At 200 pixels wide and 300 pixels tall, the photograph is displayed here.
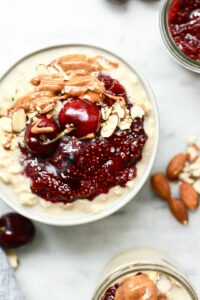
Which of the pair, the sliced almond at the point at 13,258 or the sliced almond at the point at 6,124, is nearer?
the sliced almond at the point at 6,124

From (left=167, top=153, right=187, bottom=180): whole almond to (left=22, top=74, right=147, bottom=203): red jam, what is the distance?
7.0 inches

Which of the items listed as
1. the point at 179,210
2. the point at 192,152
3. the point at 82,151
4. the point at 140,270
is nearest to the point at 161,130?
the point at 192,152

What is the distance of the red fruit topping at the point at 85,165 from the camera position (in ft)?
4.97

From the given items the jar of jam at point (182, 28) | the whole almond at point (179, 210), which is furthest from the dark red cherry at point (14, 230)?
the jar of jam at point (182, 28)

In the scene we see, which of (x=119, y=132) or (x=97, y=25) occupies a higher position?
(x=97, y=25)

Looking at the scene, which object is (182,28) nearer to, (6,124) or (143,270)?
(6,124)

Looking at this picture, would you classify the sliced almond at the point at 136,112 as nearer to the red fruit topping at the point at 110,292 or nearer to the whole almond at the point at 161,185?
the whole almond at the point at 161,185

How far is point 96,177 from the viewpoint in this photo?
1539mm

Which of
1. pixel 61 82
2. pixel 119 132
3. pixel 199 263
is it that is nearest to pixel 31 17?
pixel 61 82

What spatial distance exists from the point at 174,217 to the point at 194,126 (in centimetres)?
23

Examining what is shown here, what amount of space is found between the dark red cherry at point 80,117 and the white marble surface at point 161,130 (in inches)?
10.8

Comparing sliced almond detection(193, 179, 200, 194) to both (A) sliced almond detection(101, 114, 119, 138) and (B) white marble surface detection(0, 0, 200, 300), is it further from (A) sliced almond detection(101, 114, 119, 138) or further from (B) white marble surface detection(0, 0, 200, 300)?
(A) sliced almond detection(101, 114, 119, 138)

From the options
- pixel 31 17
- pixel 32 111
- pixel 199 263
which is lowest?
pixel 199 263

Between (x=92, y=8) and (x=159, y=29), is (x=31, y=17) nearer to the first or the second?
(x=92, y=8)
